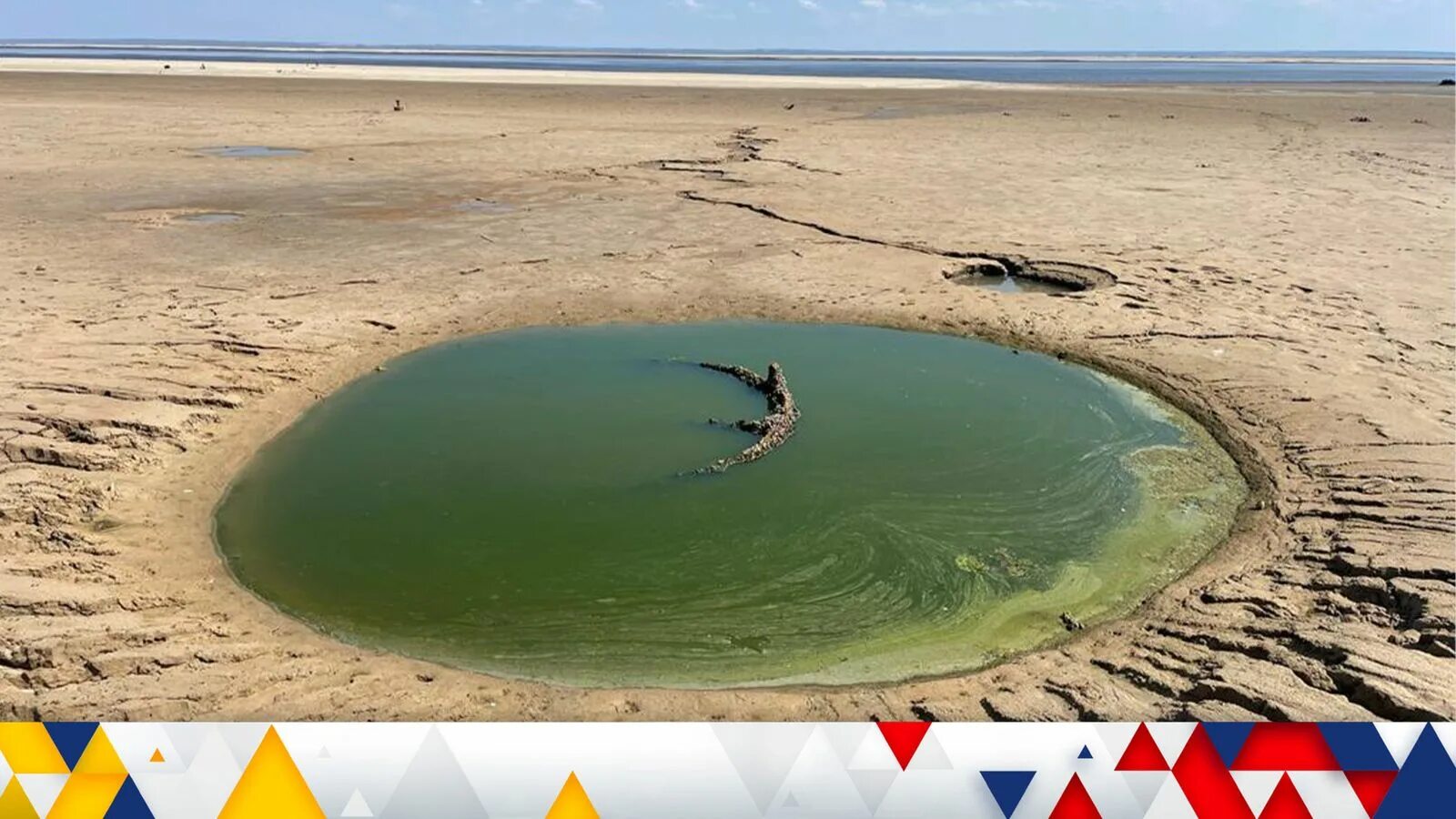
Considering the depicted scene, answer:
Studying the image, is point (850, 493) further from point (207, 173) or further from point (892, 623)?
point (207, 173)

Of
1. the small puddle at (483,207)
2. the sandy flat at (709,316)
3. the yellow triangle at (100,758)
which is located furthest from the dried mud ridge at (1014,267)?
the yellow triangle at (100,758)

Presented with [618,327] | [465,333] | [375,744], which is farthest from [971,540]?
[465,333]

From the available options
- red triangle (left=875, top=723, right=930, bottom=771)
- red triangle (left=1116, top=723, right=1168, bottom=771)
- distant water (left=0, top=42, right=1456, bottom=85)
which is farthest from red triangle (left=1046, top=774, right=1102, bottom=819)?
distant water (left=0, top=42, right=1456, bottom=85)

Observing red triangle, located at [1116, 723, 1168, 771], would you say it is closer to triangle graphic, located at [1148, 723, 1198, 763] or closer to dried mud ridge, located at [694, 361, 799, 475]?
triangle graphic, located at [1148, 723, 1198, 763]

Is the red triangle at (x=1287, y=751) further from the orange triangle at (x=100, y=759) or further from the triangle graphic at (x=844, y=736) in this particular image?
the orange triangle at (x=100, y=759)

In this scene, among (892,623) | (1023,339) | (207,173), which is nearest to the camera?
(892,623)
